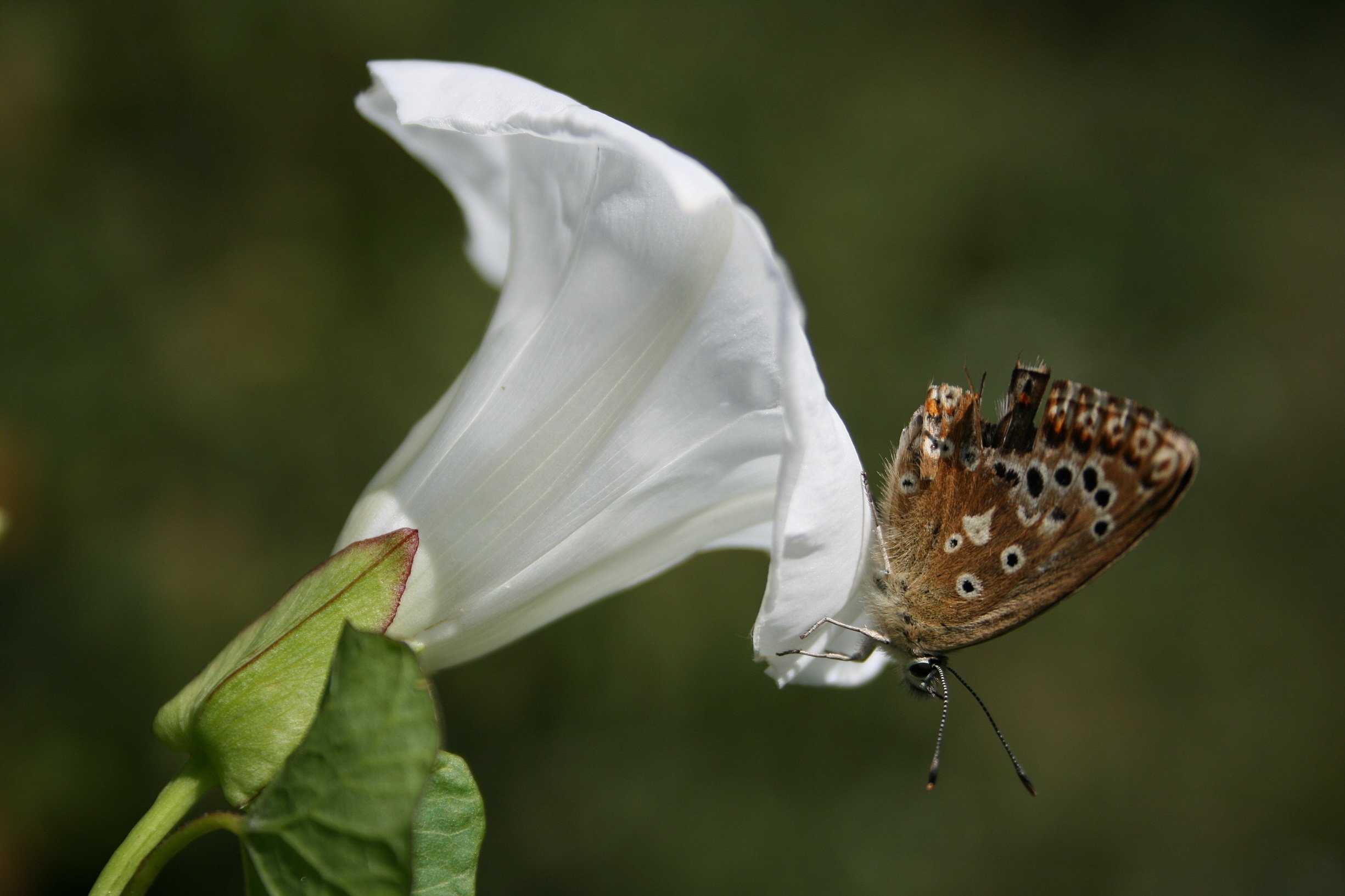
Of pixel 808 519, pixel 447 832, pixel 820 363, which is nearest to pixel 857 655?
pixel 808 519

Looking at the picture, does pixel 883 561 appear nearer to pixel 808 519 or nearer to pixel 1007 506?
pixel 1007 506

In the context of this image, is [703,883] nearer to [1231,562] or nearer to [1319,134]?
[1231,562]

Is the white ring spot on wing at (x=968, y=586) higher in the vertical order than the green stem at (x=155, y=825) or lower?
lower

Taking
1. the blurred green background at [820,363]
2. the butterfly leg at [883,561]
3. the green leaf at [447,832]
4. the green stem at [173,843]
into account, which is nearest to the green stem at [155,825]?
the green stem at [173,843]

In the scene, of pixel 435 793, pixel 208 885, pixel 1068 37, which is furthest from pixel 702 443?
pixel 1068 37

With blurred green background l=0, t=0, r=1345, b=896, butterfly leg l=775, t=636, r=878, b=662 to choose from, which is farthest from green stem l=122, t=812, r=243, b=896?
blurred green background l=0, t=0, r=1345, b=896

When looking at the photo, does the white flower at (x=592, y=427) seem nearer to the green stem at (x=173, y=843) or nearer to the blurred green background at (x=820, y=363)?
the green stem at (x=173, y=843)

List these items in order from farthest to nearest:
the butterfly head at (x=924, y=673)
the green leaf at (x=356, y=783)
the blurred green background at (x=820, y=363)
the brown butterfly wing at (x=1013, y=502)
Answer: the blurred green background at (x=820, y=363) → the butterfly head at (x=924, y=673) → the brown butterfly wing at (x=1013, y=502) → the green leaf at (x=356, y=783)
